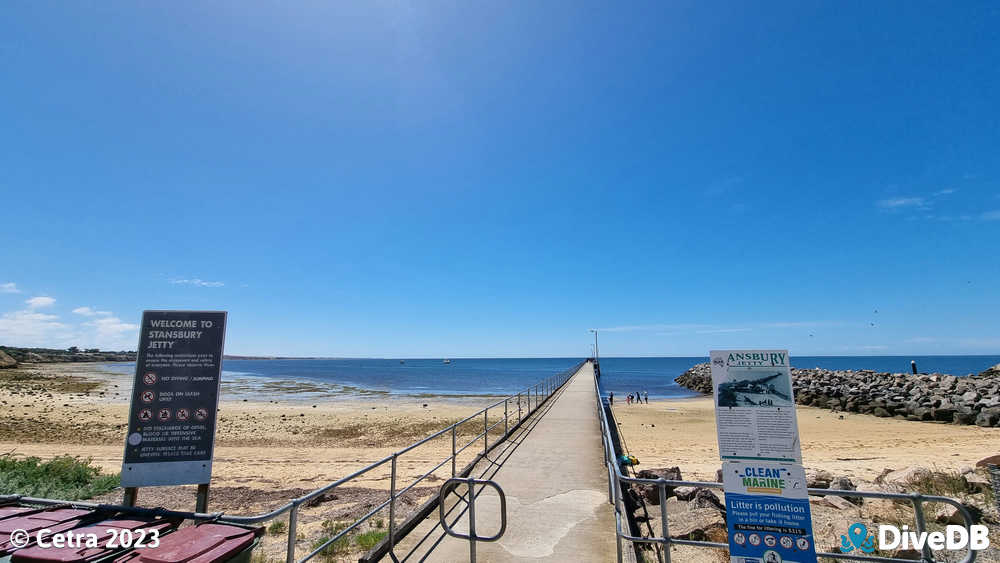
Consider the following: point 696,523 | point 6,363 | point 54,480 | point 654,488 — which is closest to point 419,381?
point 54,480

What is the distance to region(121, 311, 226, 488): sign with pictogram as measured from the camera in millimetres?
4266

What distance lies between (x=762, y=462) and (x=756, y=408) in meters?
0.45

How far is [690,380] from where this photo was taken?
5491 centimetres

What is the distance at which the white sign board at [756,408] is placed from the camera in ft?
12.3

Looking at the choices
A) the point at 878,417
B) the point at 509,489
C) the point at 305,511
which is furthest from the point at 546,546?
the point at 878,417

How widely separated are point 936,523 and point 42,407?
39070 millimetres

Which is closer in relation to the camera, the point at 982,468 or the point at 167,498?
the point at 982,468

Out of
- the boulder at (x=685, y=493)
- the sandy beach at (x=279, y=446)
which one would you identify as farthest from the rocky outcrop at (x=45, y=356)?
the boulder at (x=685, y=493)

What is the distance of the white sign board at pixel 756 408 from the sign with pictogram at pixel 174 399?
501 cm

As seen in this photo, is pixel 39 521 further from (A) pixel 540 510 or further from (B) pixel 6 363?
Result: (B) pixel 6 363

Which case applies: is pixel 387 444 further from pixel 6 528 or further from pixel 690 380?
pixel 690 380

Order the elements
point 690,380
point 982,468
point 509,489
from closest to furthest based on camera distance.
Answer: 1. point 509,489
2. point 982,468
3. point 690,380

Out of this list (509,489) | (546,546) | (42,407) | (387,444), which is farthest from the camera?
(42,407)

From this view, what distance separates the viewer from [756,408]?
3.87 m
